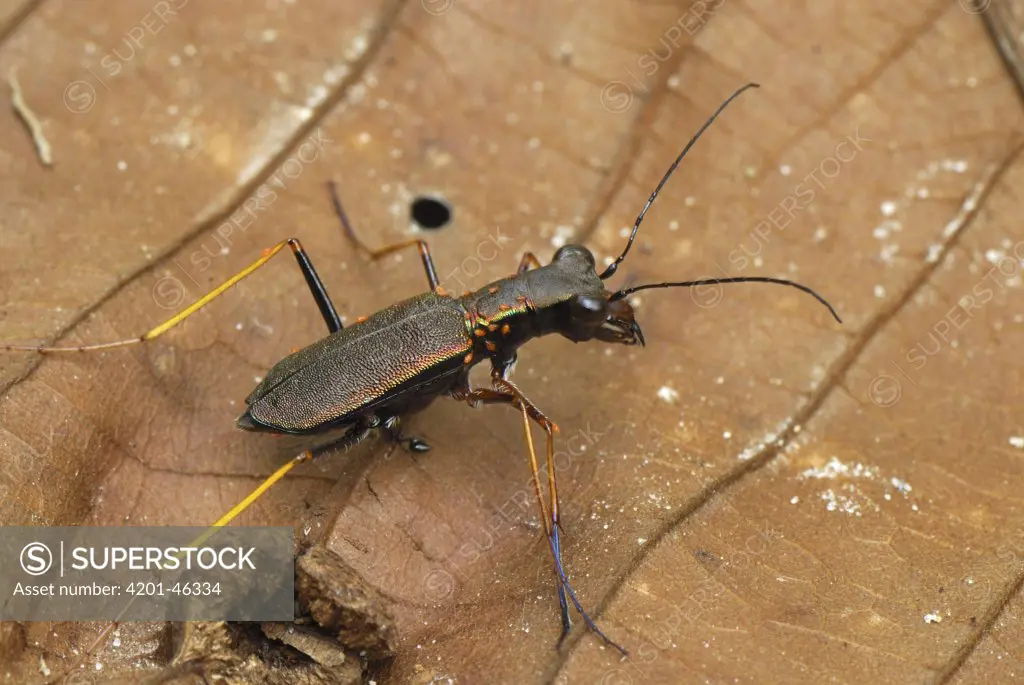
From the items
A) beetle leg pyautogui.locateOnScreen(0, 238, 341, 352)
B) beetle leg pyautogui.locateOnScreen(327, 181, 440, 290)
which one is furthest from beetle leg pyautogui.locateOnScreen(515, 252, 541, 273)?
beetle leg pyautogui.locateOnScreen(0, 238, 341, 352)

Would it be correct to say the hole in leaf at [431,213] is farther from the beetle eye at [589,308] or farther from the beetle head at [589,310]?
the beetle eye at [589,308]

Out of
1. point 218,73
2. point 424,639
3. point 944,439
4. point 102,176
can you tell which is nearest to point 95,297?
point 102,176

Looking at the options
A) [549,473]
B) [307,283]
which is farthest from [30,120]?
[549,473]

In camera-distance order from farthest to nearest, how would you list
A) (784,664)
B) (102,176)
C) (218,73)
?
(218,73) < (102,176) < (784,664)

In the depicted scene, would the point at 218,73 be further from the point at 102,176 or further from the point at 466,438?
the point at 466,438

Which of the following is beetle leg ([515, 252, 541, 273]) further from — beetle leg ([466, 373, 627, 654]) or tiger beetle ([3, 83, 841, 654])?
beetle leg ([466, 373, 627, 654])
